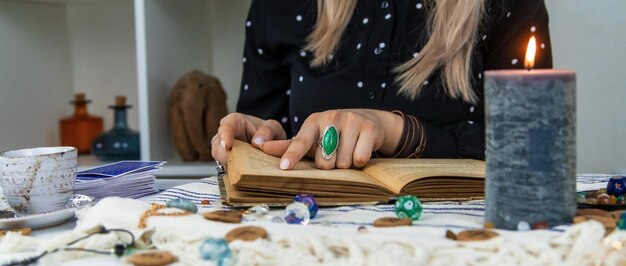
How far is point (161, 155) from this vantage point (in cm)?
188

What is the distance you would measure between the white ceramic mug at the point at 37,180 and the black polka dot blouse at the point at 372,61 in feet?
1.77

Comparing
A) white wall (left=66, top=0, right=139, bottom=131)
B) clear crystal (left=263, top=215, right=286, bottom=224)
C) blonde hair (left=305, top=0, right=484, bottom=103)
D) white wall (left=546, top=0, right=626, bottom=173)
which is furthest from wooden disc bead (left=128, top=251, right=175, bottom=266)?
white wall (left=66, top=0, right=139, bottom=131)

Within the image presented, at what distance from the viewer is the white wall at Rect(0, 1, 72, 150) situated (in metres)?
1.99

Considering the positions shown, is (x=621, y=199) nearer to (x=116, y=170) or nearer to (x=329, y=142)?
(x=329, y=142)

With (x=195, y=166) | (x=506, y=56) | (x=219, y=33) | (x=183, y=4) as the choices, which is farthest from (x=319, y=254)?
(x=219, y=33)

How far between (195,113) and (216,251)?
1.38m

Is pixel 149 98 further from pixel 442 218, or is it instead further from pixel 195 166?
pixel 442 218

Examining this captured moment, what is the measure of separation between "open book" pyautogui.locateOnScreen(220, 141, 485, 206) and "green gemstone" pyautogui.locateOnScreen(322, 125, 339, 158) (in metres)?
0.05

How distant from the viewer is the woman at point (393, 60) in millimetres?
1102

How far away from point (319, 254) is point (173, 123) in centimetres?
142

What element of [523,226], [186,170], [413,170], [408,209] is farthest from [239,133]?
[186,170]

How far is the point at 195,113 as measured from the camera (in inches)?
72.7

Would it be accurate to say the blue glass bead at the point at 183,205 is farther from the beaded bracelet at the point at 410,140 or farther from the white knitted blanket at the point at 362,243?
the beaded bracelet at the point at 410,140

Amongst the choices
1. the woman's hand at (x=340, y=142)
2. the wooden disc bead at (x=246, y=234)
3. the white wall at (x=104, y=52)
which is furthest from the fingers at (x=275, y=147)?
the white wall at (x=104, y=52)
